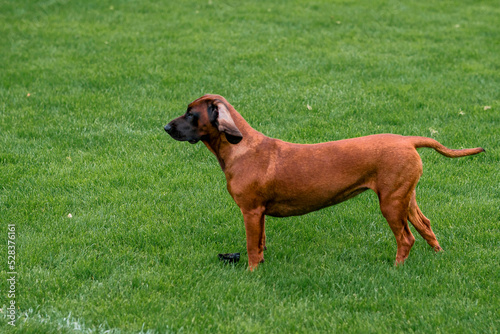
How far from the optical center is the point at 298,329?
4062 millimetres

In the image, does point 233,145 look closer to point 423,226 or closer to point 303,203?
point 303,203

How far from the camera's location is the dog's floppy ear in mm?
4430

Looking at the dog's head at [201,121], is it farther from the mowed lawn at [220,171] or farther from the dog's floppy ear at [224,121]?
the mowed lawn at [220,171]

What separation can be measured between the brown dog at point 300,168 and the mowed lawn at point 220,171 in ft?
1.76

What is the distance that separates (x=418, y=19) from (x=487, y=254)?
31.5 ft

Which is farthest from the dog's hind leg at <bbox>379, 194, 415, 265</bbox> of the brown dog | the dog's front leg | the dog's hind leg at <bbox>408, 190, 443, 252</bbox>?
the dog's front leg

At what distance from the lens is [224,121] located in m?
4.44

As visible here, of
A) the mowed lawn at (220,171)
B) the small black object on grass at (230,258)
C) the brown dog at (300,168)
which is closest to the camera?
the mowed lawn at (220,171)

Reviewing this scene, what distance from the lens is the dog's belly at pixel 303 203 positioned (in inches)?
187

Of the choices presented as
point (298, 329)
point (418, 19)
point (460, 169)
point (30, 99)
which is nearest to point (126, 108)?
point (30, 99)

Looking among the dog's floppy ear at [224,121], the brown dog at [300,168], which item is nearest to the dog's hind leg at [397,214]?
the brown dog at [300,168]

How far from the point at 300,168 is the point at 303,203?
1.06 ft

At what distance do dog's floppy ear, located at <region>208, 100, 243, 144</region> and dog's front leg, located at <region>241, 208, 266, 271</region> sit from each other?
67cm

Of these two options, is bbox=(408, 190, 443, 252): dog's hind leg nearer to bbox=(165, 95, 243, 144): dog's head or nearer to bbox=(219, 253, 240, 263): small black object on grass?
bbox=(219, 253, 240, 263): small black object on grass
